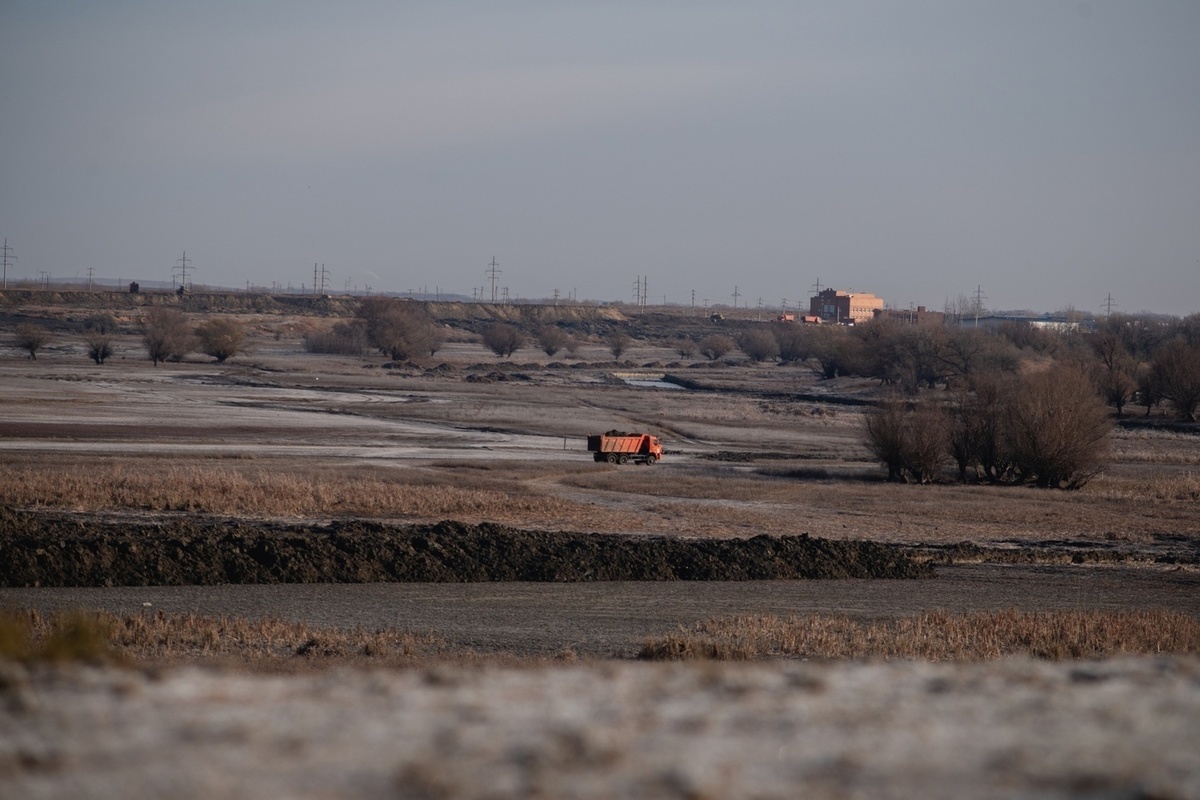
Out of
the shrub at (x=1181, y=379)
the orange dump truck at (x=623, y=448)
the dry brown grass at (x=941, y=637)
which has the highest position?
the shrub at (x=1181, y=379)

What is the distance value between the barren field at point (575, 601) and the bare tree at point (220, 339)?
30.3 m

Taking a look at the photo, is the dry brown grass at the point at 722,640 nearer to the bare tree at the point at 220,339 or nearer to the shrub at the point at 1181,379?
the shrub at the point at 1181,379

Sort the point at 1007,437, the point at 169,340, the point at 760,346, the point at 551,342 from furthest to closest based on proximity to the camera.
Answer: the point at 760,346 < the point at 551,342 < the point at 169,340 < the point at 1007,437

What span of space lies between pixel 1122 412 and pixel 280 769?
78.6m

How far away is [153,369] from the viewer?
83562 mm

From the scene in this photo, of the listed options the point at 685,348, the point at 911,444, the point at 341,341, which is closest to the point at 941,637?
the point at 911,444

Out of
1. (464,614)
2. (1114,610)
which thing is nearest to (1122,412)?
(1114,610)

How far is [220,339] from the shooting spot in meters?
95.3

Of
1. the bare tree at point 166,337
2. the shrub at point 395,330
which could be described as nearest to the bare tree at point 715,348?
the shrub at point 395,330

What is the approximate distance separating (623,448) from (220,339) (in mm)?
61475

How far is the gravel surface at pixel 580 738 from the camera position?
180 inches

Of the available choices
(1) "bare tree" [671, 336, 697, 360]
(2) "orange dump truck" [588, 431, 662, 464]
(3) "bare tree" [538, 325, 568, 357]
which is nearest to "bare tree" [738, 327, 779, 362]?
(1) "bare tree" [671, 336, 697, 360]

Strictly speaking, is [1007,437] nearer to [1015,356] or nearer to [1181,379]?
[1181,379]

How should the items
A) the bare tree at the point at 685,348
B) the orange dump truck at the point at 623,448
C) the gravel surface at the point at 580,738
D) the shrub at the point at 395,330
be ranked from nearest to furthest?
the gravel surface at the point at 580,738
the orange dump truck at the point at 623,448
the shrub at the point at 395,330
the bare tree at the point at 685,348
